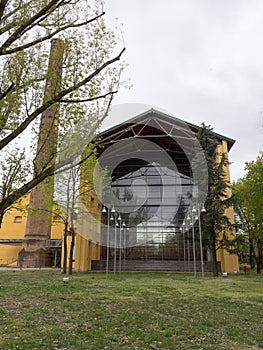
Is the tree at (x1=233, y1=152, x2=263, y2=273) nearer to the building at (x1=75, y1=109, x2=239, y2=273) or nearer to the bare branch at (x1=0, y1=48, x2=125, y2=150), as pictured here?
the building at (x1=75, y1=109, x2=239, y2=273)

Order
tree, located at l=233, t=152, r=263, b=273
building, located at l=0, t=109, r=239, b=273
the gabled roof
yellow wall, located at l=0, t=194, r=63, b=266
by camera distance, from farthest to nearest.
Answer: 1. yellow wall, located at l=0, t=194, r=63, b=266
2. building, located at l=0, t=109, r=239, b=273
3. the gabled roof
4. tree, located at l=233, t=152, r=263, b=273

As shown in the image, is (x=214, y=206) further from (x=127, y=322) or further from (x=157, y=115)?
(x=127, y=322)

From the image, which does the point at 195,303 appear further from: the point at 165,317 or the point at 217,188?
the point at 217,188

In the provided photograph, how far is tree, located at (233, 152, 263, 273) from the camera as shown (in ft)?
70.3

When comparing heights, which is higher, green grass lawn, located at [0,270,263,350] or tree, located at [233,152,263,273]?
tree, located at [233,152,263,273]

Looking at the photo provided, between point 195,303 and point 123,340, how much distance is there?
4.10 meters

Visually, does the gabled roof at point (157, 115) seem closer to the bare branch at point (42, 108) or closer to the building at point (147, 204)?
the building at point (147, 204)

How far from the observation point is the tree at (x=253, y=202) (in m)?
21.4

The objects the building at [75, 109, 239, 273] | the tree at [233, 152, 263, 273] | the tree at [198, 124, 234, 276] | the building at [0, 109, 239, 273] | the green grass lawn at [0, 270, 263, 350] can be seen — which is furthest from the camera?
the building at [75, 109, 239, 273]

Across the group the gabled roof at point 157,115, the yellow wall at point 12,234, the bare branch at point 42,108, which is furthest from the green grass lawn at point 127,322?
the yellow wall at point 12,234

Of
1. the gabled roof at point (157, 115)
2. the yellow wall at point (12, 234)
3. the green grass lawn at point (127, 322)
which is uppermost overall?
the gabled roof at point (157, 115)

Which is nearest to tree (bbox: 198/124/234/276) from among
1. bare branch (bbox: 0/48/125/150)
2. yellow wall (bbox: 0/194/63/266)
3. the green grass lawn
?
the green grass lawn

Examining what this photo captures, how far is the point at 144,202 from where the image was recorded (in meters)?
28.0

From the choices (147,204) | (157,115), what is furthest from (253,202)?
(157,115)
